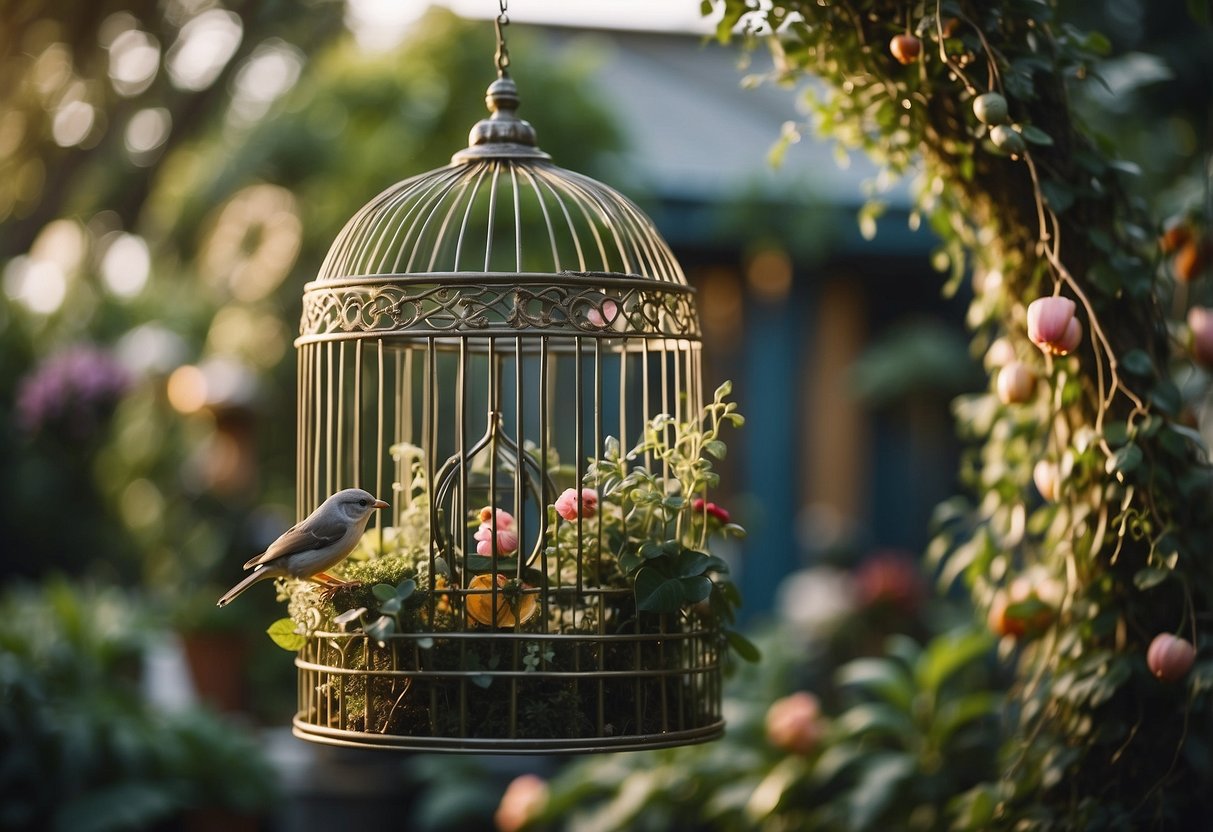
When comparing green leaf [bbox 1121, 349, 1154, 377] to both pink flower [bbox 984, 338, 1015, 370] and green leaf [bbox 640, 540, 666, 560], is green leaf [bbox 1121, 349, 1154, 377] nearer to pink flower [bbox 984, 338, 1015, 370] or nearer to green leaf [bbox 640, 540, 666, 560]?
pink flower [bbox 984, 338, 1015, 370]

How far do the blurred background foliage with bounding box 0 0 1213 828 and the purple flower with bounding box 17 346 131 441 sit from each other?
0.01 meters

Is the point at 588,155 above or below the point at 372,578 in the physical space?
above

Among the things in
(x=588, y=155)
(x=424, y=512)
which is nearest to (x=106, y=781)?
(x=424, y=512)

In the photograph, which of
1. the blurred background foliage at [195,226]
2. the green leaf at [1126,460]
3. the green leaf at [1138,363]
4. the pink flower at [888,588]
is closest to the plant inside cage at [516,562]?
the green leaf at [1126,460]

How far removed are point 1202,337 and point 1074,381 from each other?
1.45 feet

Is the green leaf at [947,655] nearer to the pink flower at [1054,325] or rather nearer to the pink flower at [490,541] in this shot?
the pink flower at [1054,325]

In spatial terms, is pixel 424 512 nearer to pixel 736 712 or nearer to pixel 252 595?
pixel 736 712

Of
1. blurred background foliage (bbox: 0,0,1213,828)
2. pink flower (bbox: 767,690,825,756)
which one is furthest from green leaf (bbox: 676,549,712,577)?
blurred background foliage (bbox: 0,0,1213,828)

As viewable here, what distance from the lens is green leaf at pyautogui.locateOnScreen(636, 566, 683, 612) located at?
8.12 ft

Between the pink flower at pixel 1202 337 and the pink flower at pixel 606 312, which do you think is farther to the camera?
the pink flower at pixel 1202 337

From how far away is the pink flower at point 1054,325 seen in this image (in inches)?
102

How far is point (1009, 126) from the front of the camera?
2.57 metres

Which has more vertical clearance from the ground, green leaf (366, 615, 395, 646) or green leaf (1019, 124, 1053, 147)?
green leaf (1019, 124, 1053, 147)

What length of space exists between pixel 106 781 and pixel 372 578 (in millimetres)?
2961
